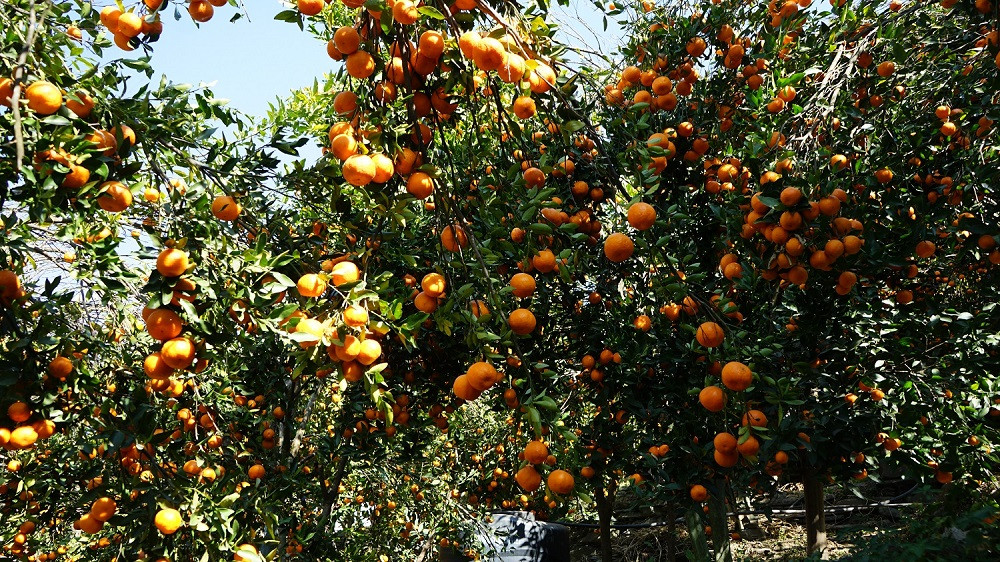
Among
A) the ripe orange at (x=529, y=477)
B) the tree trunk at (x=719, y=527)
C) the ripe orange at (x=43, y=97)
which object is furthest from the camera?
the tree trunk at (x=719, y=527)

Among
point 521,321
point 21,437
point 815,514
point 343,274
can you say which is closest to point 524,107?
point 521,321

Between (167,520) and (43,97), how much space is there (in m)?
1.34

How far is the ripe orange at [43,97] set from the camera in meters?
1.61

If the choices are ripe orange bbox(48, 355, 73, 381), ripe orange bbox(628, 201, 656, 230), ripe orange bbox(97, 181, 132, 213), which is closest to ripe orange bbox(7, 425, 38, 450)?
ripe orange bbox(48, 355, 73, 381)

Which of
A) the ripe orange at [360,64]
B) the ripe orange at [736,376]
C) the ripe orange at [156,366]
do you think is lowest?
the ripe orange at [156,366]

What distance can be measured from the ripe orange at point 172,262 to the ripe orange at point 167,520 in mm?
885

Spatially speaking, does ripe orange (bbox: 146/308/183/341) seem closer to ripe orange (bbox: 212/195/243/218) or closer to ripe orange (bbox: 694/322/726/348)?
ripe orange (bbox: 212/195/243/218)

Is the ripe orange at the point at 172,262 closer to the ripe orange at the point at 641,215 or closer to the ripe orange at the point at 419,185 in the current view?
the ripe orange at the point at 419,185

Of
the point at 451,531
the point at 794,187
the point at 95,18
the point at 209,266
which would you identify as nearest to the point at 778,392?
the point at 794,187

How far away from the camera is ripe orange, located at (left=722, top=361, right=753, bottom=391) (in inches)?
75.9

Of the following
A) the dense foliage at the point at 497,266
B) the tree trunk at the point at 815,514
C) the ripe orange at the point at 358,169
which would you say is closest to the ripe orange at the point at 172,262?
the dense foliage at the point at 497,266

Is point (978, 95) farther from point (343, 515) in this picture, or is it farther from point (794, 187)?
point (343, 515)

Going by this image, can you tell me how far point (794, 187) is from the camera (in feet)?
8.45

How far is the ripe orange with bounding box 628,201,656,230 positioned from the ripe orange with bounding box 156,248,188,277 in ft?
4.26
